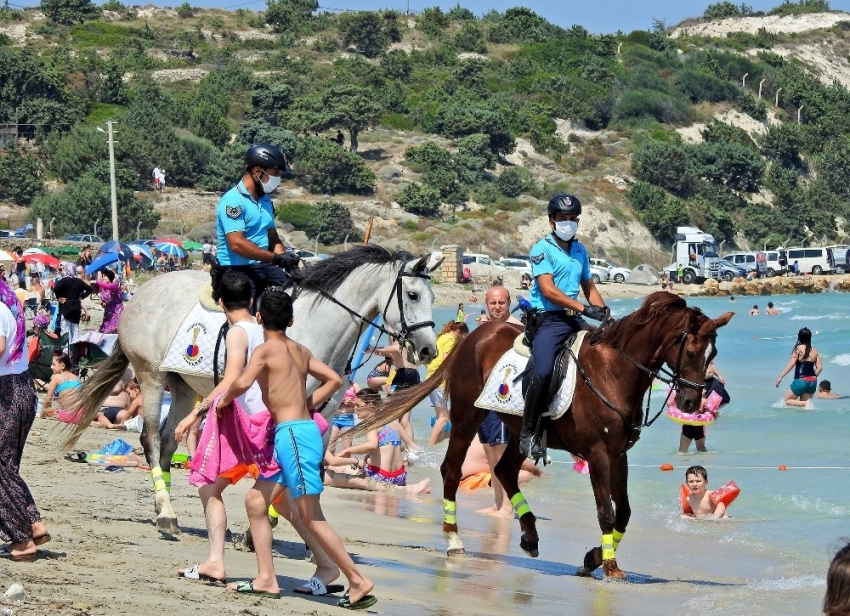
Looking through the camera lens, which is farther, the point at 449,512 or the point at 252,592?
the point at 449,512

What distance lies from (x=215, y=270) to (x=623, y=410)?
3.12 meters

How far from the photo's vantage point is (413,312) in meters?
9.30

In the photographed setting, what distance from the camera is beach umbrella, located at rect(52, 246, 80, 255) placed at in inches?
2221

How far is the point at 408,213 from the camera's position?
278ft

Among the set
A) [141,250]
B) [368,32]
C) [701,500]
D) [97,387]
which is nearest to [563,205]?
[97,387]

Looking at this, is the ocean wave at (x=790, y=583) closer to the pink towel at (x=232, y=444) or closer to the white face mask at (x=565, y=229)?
the white face mask at (x=565, y=229)

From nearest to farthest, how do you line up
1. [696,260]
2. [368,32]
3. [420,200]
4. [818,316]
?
[818,316]
[696,260]
[420,200]
[368,32]

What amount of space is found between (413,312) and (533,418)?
4.02ft

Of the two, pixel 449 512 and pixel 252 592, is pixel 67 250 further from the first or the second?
pixel 252 592

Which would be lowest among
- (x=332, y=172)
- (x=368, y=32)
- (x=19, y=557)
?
(x=19, y=557)

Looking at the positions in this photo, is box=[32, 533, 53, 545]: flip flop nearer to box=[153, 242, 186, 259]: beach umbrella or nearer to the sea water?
the sea water

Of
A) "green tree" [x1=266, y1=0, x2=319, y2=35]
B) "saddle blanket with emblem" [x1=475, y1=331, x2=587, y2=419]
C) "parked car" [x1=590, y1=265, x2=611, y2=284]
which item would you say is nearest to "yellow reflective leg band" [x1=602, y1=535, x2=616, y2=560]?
"saddle blanket with emblem" [x1=475, y1=331, x2=587, y2=419]

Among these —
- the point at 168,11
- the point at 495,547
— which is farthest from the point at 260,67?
the point at 495,547

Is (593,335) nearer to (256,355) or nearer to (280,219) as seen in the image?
(256,355)
